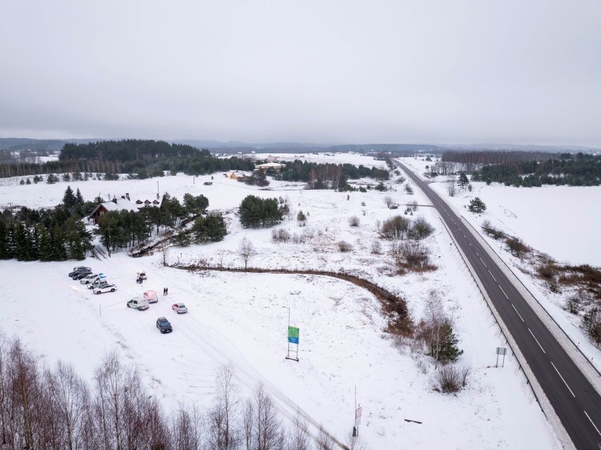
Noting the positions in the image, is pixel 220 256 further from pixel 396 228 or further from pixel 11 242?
pixel 396 228

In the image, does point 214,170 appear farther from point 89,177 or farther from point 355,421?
point 355,421

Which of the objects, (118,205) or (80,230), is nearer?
(80,230)

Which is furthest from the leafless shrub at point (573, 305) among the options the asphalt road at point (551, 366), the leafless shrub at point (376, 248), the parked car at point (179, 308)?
the parked car at point (179, 308)

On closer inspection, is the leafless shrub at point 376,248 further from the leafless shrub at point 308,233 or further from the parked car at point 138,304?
the parked car at point 138,304

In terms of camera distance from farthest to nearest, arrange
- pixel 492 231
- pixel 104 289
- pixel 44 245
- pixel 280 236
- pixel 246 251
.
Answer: pixel 492 231 → pixel 280 236 → pixel 246 251 → pixel 44 245 → pixel 104 289

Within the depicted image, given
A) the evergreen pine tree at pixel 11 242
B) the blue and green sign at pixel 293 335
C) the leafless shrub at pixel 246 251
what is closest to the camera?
the blue and green sign at pixel 293 335

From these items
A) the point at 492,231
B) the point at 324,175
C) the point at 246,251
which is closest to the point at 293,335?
the point at 246,251
